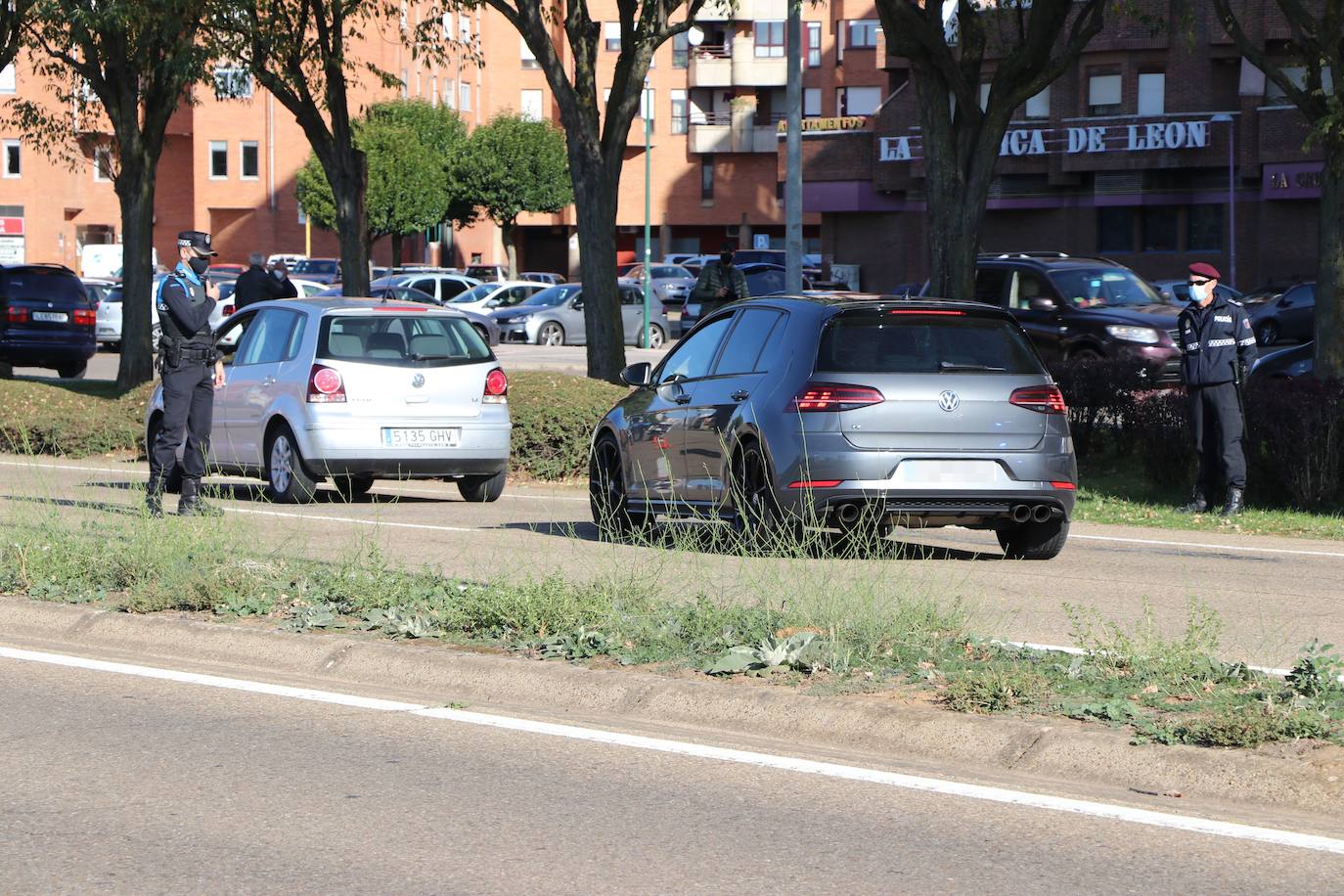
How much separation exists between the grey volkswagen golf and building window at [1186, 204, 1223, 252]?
49.2 meters

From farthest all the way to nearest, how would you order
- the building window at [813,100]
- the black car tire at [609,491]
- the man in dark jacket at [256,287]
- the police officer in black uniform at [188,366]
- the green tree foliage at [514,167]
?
the building window at [813,100], the green tree foliage at [514,167], the man in dark jacket at [256,287], the black car tire at [609,491], the police officer in black uniform at [188,366]

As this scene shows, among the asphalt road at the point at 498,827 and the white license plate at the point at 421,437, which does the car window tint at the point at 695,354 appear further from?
the asphalt road at the point at 498,827

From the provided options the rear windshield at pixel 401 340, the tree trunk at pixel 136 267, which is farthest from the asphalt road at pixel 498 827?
the tree trunk at pixel 136 267

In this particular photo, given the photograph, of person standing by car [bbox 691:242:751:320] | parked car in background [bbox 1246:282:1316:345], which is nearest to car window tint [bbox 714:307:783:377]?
person standing by car [bbox 691:242:751:320]

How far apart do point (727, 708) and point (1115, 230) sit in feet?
183

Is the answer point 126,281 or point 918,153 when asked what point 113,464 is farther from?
point 918,153

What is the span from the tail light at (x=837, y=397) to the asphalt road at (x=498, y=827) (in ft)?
14.9

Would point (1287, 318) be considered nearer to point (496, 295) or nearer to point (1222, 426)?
point (496, 295)

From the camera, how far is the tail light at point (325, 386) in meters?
15.4

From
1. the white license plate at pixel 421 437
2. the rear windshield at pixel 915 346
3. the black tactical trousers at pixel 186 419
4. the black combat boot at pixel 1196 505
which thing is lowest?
the black combat boot at pixel 1196 505

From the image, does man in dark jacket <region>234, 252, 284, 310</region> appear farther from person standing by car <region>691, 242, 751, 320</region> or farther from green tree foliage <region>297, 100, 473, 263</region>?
green tree foliage <region>297, 100, 473, 263</region>

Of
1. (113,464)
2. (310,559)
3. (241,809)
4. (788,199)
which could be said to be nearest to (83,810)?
(241,809)

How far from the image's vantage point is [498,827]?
5.86 meters

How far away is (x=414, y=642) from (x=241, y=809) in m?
2.41
